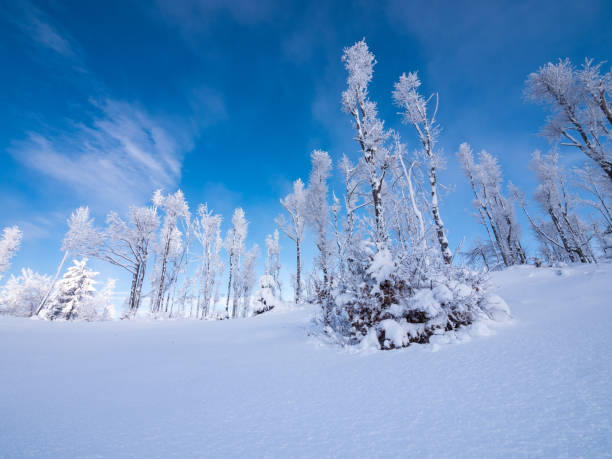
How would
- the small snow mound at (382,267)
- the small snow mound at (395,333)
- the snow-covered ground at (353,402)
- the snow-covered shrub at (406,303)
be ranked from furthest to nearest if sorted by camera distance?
1. the small snow mound at (382,267)
2. the snow-covered shrub at (406,303)
3. the small snow mound at (395,333)
4. the snow-covered ground at (353,402)

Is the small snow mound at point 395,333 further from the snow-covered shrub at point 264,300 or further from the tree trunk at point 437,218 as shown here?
the snow-covered shrub at point 264,300

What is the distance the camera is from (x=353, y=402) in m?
1.54

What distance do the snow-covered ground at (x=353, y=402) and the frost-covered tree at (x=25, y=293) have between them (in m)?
31.0

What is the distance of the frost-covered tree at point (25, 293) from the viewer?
23.8 m

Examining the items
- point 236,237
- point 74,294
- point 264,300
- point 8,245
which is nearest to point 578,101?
point 264,300

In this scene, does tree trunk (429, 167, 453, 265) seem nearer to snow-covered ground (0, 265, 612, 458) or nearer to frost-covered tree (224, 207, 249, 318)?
snow-covered ground (0, 265, 612, 458)

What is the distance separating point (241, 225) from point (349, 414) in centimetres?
2411

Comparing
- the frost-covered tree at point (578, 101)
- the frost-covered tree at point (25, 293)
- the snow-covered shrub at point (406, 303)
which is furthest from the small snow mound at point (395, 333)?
the frost-covered tree at point (25, 293)

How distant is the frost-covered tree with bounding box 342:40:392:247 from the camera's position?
9406mm

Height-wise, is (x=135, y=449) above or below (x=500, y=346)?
below

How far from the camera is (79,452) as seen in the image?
1114mm

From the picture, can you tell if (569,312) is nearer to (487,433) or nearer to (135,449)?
(487,433)

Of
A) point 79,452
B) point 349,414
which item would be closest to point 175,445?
point 79,452

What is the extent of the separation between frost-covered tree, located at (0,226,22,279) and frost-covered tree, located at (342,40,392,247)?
111ft
